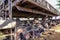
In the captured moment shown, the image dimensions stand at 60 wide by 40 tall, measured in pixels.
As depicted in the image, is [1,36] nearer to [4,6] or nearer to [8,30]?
[8,30]

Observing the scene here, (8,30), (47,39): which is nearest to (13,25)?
(8,30)

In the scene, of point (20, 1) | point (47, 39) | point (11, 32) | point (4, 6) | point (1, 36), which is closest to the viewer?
point (1, 36)

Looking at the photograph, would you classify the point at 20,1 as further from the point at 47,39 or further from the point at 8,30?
the point at 47,39

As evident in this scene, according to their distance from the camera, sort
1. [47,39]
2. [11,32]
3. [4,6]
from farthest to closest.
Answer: [47,39], [4,6], [11,32]

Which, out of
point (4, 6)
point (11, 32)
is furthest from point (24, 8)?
point (11, 32)

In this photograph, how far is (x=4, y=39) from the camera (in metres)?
1.29

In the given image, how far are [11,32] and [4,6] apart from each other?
0.99 m

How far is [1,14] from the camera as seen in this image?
7.46 feet

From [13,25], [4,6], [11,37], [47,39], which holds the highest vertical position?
[4,6]

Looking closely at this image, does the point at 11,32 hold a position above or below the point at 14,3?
below

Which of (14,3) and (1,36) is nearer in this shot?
(1,36)

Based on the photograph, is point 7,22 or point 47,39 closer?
point 7,22

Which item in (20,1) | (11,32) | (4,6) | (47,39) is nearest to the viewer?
(11,32)

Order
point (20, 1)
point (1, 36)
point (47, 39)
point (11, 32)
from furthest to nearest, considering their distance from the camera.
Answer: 1. point (47, 39)
2. point (20, 1)
3. point (11, 32)
4. point (1, 36)
